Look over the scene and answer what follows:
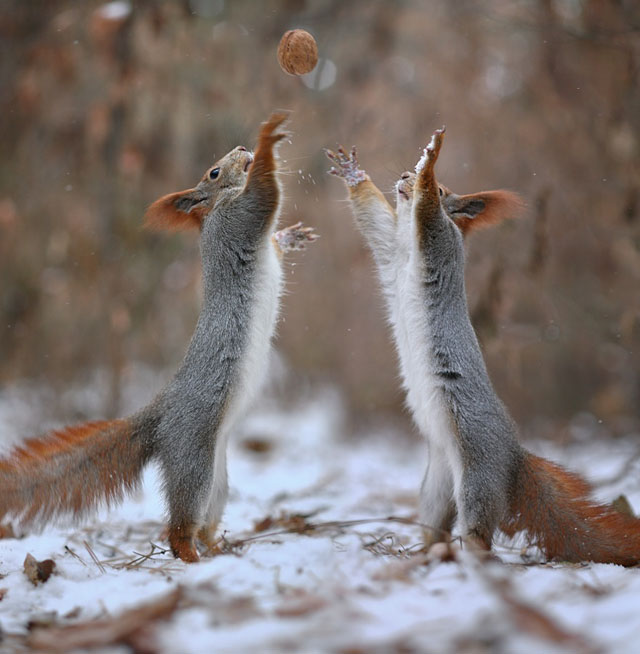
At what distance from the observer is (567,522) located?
3.83 meters

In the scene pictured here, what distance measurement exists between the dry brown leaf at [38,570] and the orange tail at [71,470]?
0.28 metres

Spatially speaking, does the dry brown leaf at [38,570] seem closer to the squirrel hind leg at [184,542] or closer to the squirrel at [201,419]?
the squirrel at [201,419]

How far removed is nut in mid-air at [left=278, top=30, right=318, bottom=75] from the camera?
4.55 meters

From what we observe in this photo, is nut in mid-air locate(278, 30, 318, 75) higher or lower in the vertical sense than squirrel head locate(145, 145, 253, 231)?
higher

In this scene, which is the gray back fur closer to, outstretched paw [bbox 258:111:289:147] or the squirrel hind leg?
outstretched paw [bbox 258:111:289:147]

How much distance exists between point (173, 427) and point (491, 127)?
703 cm

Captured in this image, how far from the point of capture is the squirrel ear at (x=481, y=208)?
4617mm

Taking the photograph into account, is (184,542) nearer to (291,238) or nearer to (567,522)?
(567,522)

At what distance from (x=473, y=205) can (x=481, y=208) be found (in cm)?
5

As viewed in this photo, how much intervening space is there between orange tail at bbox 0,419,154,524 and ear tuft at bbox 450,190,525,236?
2331 millimetres

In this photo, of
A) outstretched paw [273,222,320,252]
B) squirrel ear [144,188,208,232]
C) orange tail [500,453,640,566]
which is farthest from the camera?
outstretched paw [273,222,320,252]

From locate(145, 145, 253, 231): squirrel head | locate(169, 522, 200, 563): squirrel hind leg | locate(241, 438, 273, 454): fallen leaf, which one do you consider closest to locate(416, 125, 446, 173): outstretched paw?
locate(145, 145, 253, 231): squirrel head

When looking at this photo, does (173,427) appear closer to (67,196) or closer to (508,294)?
(508,294)

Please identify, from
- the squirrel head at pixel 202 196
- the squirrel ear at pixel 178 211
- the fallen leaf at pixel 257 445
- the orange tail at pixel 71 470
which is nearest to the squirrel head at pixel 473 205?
the squirrel head at pixel 202 196
